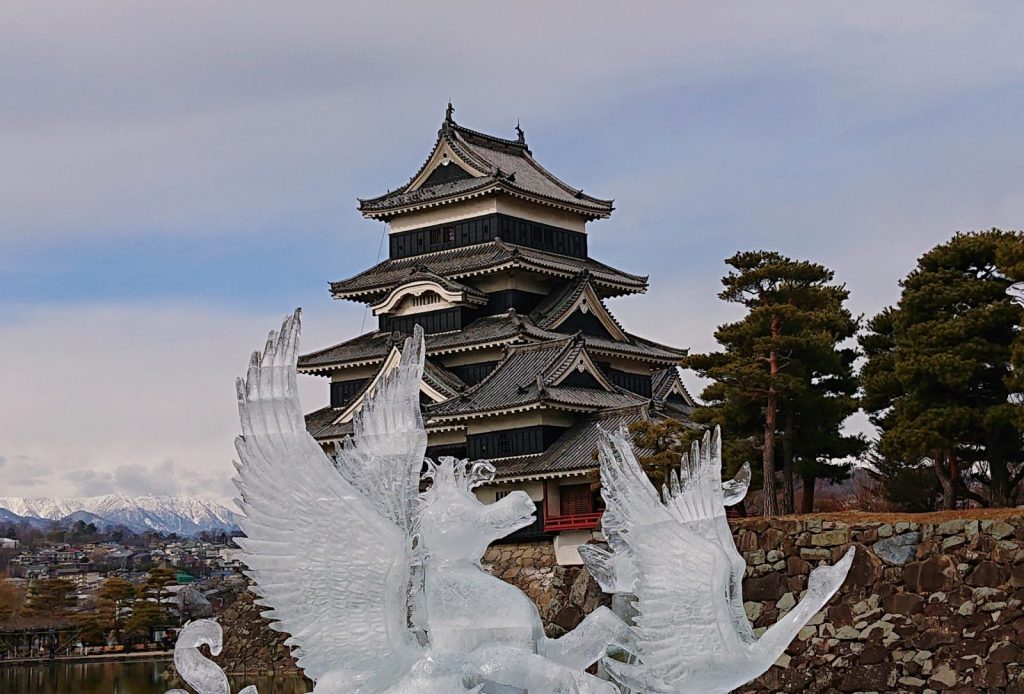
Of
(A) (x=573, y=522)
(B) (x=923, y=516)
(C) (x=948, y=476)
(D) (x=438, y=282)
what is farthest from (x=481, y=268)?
(B) (x=923, y=516)

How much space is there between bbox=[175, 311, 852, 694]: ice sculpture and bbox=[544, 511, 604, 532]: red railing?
16.6 m

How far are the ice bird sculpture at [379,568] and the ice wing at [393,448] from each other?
0.01 m

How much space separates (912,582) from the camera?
48.8ft

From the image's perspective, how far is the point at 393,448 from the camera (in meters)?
6.46

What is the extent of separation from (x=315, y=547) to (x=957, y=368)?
1223cm

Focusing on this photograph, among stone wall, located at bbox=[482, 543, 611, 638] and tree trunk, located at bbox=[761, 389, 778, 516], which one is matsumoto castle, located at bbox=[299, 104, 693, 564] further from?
tree trunk, located at bbox=[761, 389, 778, 516]

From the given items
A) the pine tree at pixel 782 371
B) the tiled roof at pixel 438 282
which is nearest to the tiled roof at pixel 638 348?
the tiled roof at pixel 438 282

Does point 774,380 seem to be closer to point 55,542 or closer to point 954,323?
point 954,323

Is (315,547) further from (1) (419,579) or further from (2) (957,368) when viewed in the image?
(2) (957,368)

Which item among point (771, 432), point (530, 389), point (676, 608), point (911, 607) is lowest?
point (911, 607)

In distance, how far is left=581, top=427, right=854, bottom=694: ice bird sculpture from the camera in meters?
6.27

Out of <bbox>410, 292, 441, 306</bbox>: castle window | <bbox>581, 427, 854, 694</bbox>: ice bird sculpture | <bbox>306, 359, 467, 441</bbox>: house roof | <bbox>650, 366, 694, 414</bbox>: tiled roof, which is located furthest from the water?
<bbox>581, 427, 854, 694</bbox>: ice bird sculpture

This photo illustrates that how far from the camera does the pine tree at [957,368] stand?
16953mm

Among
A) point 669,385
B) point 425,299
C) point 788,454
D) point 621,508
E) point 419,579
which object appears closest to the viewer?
point 419,579
